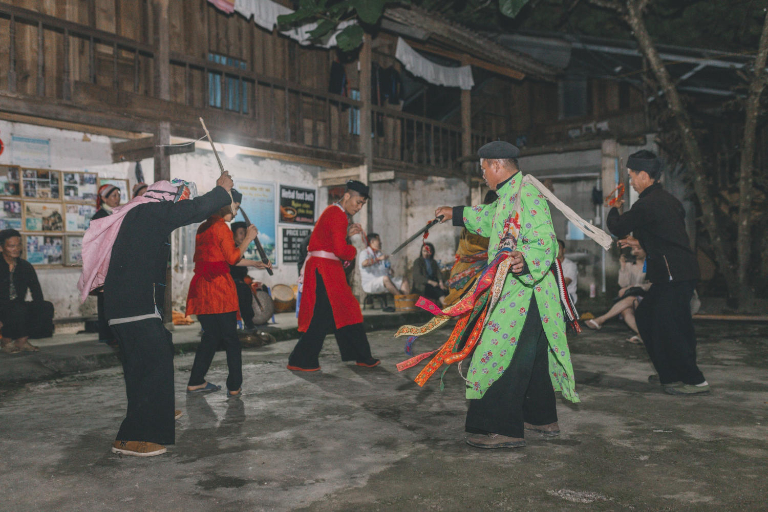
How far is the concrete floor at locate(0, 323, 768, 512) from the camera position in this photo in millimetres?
3094

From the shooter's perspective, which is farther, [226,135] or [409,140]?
[409,140]

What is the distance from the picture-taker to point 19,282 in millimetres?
7703

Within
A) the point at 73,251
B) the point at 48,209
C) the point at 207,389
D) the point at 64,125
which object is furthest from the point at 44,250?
the point at 207,389

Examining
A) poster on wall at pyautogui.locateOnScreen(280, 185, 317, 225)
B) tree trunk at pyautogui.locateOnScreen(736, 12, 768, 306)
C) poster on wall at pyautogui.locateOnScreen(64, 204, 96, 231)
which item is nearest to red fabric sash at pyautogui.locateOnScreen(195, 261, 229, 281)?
poster on wall at pyautogui.locateOnScreen(64, 204, 96, 231)

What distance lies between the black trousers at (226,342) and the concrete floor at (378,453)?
206 millimetres

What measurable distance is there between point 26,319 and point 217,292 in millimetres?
3611

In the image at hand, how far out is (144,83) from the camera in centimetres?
1069

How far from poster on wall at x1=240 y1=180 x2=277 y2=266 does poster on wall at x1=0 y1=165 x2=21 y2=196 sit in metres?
3.90

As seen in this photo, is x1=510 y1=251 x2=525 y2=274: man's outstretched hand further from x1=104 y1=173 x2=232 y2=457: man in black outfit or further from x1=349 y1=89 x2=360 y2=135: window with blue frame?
x1=349 y1=89 x2=360 y2=135: window with blue frame

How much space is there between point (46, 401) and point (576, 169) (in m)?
12.1

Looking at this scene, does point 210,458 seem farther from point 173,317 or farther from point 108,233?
point 173,317

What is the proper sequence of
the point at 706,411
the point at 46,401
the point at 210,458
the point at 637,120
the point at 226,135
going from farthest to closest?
the point at 637,120
the point at 226,135
the point at 46,401
the point at 706,411
the point at 210,458

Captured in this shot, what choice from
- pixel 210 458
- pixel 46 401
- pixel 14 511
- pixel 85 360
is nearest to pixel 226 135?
pixel 85 360

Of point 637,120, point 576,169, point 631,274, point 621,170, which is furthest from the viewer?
point 637,120
